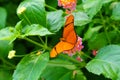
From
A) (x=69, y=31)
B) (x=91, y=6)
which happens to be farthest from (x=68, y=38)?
(x=91, y=6)

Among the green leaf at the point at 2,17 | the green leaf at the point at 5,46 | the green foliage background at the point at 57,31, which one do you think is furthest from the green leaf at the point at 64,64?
the green leaf at the point at 2,17

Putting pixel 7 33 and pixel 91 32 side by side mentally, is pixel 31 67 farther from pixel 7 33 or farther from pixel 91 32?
pixel 91 32

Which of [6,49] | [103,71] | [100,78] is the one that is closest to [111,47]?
[103,71]

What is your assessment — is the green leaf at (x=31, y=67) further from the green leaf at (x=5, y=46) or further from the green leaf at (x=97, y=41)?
the green leaf at (x=5, y=46)

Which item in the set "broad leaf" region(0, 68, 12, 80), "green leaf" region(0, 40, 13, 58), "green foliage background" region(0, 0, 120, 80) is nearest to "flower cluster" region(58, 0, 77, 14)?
"green foliage background" region(0, 0, 120, 80)

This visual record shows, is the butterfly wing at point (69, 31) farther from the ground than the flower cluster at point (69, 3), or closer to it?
closer to it

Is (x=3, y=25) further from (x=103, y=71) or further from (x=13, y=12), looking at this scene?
(x=103, y=71)
